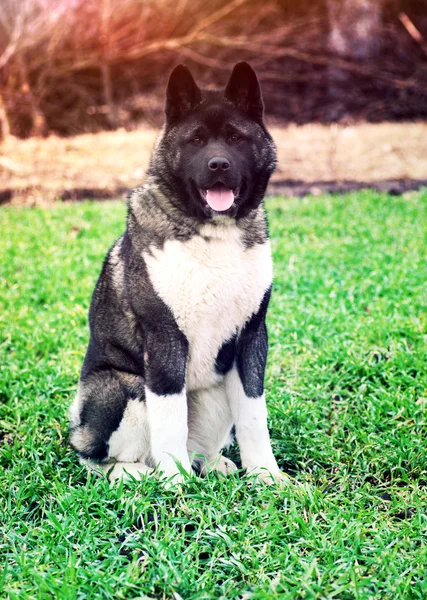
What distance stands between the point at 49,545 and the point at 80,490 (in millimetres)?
348

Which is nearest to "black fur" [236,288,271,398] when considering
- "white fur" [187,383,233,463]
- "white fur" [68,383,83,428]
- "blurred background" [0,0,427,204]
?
"white fur" [187,383,233,463]

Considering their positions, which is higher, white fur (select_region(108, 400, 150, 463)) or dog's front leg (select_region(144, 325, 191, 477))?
dog's front leg (select_region(144, 325, 191, 477))

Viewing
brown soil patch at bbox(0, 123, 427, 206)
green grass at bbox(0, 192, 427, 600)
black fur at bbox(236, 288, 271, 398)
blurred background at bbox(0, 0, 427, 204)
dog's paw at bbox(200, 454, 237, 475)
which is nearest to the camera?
green grass at bbox(0, 192, 427, 600)

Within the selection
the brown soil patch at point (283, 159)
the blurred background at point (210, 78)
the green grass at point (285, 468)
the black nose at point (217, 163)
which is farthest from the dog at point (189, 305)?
the blurred background at point (210, 78)

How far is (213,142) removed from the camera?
105 inches

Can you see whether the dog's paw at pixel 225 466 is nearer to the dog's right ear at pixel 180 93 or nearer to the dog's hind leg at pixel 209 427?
the dog's hind leg at pixel 209 427

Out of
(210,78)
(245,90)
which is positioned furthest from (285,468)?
(210,78)

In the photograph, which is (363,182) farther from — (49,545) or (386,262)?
(49,545)

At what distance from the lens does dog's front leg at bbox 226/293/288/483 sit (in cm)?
277

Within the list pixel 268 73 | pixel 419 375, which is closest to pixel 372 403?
pixel 419 375

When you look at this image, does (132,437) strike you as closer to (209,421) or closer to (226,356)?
(209,421)

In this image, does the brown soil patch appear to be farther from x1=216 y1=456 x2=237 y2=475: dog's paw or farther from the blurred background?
x1=216 y1=456 x2=237 y2=475: dog's paw

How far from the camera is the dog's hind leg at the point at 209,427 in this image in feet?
9.55

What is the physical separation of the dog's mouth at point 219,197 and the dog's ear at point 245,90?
0.39m
